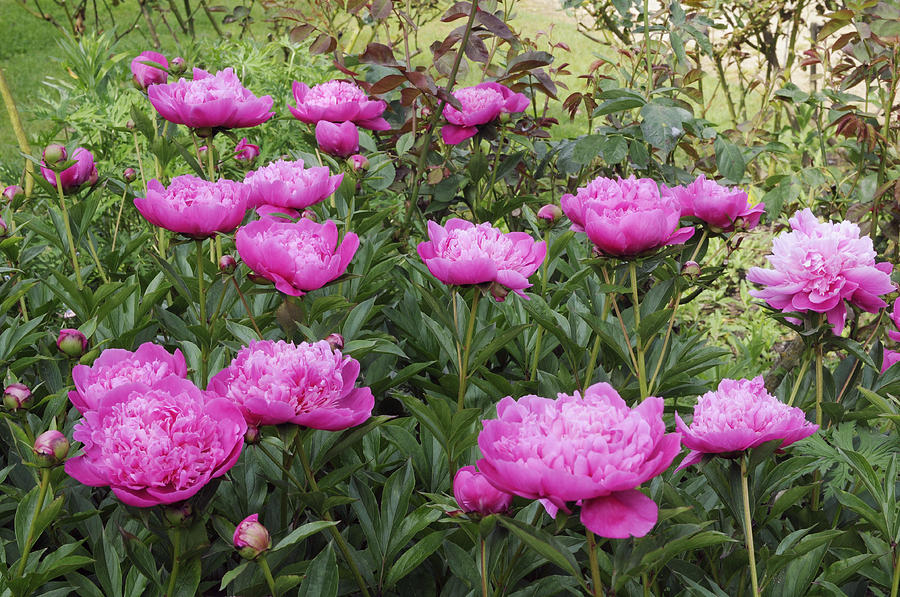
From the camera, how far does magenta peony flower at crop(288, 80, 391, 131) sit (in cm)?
160

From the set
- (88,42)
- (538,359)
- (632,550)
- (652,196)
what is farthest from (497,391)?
(88,42)

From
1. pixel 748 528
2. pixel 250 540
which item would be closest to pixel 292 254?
pixel 250 540

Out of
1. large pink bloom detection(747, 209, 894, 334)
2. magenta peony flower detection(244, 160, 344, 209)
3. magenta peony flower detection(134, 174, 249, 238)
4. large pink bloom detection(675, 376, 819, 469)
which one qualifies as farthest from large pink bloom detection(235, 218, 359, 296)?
large pink bloom detection(747, 209, 894, 334)

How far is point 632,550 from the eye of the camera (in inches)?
29.0

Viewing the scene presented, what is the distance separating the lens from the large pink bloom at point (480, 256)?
3.25 ft

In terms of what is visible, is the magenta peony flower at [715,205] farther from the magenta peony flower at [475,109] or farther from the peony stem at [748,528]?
the magenta peony flower at [475,109]

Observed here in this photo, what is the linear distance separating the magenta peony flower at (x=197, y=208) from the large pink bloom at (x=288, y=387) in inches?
10.0

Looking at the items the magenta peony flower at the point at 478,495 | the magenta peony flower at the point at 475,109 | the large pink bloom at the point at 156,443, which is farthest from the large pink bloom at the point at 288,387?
the magenta peony flower at the point at 475,109

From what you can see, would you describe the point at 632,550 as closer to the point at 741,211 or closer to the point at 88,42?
the point at 741,211

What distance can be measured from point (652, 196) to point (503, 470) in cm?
58

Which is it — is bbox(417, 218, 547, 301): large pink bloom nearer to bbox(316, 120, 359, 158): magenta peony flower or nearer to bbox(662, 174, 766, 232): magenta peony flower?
bbox(662, 174, 766, 232): magenta peony flower

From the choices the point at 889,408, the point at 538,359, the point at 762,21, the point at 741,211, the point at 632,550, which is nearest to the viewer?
the point at 632,550

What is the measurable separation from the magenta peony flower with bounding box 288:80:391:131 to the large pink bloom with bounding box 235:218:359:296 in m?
0.63

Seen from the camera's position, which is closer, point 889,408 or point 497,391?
point 889,408
